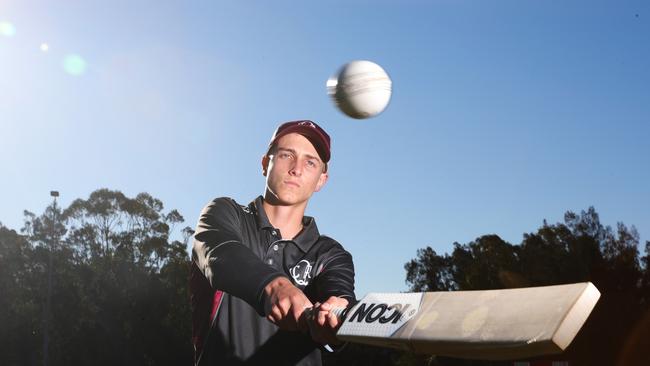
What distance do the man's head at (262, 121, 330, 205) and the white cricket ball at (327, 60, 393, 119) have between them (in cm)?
136

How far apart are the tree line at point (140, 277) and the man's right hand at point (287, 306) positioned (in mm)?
32123

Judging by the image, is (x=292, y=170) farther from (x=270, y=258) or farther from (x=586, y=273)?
(x=586, y=273)

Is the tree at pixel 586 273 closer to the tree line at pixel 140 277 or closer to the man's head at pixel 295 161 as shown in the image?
the tree line at pixel 140 277

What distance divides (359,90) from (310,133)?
4.88 ft

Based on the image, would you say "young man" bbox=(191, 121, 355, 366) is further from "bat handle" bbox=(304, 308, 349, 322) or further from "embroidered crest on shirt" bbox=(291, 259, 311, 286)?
"bat handle" bbox=(304, 308, 349, 322)

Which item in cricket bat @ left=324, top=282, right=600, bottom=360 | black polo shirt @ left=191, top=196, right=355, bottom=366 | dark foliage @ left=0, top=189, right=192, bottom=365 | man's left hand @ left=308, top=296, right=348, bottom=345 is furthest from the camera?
dark foliage @ left=0, top=189, right=192, bottom=365

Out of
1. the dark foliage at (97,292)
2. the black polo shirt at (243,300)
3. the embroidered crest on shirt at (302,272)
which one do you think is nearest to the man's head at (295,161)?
the black polo shirt at (243,300)

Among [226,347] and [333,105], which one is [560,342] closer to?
[226,347]

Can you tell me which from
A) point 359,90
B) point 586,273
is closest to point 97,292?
point 586,273

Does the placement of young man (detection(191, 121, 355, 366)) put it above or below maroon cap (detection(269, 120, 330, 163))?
below

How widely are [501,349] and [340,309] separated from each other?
754 mm

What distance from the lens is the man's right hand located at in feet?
10.2

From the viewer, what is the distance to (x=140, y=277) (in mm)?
50250

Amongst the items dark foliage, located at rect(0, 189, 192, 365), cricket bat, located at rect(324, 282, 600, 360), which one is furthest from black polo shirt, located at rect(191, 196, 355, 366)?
dark foliage, located at rect(0, 189, 192, 365)
